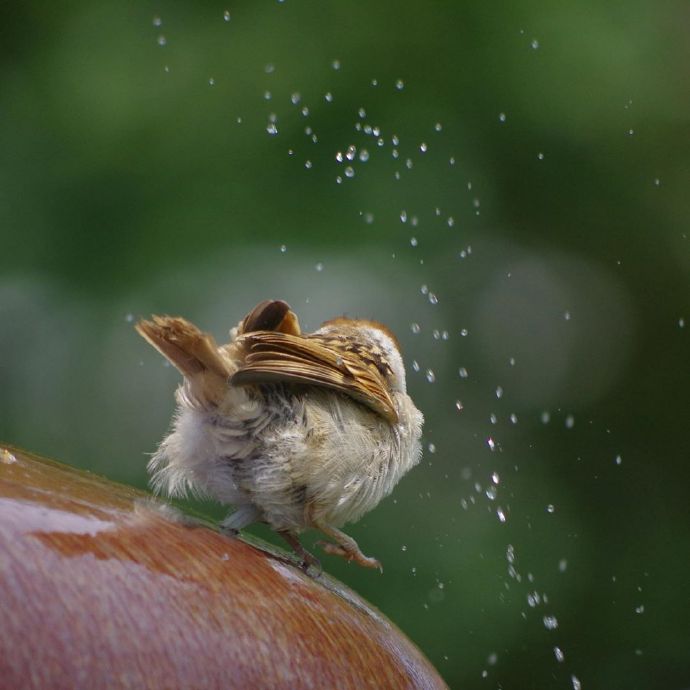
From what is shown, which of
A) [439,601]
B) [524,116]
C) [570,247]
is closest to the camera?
[439,601]

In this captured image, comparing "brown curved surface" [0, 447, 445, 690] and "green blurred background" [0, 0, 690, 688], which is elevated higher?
"green blurred background" [0, 0, 690, 688]

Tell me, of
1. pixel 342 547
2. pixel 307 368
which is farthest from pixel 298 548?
pixel 307 368

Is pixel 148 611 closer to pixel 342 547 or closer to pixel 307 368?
pixel 307 368

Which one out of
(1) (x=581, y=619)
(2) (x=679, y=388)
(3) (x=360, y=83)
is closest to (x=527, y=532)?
(1) (x=581, y=619)

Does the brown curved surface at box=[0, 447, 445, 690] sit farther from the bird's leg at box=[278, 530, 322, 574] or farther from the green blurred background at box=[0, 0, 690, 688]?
the green blurred background at box=[0, 0, 690, 688]

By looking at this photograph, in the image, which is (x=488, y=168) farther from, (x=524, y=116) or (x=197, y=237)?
(x=197, y=237)

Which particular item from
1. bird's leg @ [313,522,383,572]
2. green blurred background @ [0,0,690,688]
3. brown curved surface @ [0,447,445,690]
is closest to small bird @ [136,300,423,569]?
bird's leg @ [313,522,383,572]

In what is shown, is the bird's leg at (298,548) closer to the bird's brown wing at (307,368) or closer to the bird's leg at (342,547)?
the bird's leg at (342,547)
